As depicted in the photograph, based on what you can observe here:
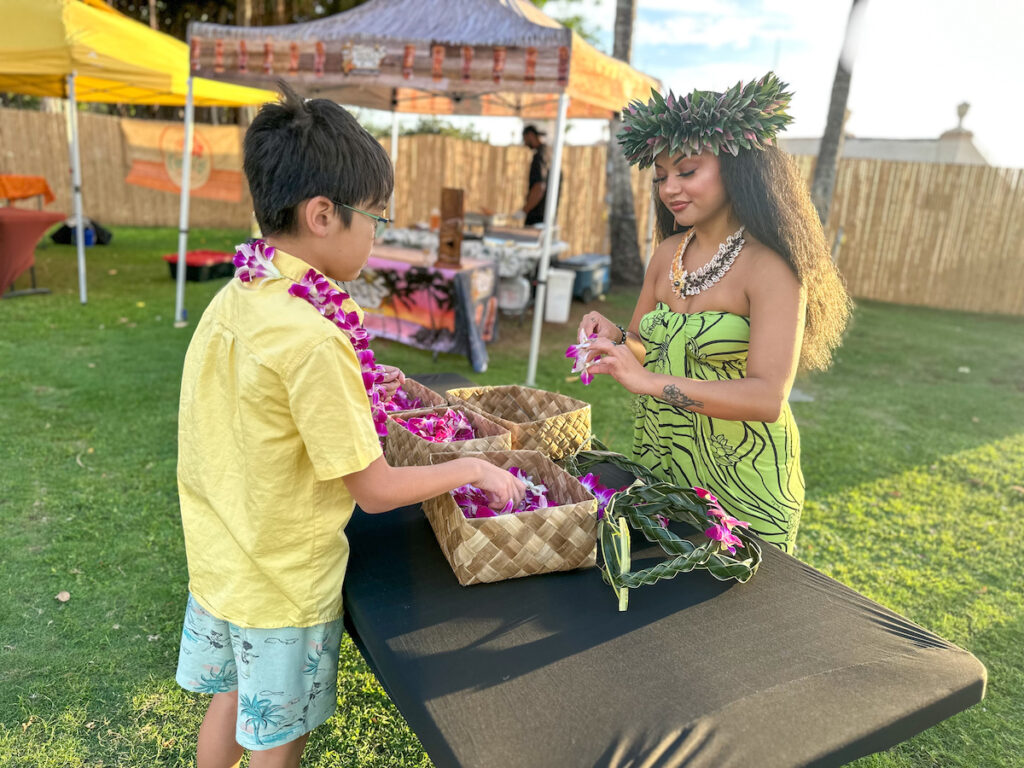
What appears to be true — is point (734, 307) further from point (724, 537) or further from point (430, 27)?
point (430, 27)

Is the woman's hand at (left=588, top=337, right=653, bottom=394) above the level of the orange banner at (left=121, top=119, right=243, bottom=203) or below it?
below

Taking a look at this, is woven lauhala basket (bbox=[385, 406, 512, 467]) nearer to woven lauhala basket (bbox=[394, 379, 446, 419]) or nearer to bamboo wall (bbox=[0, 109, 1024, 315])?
woven lauhala basket (bbox=[394, 379, 446, 419])

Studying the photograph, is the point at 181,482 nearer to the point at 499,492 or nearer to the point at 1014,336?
the point at 499,492

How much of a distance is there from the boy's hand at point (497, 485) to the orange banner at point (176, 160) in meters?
14.9

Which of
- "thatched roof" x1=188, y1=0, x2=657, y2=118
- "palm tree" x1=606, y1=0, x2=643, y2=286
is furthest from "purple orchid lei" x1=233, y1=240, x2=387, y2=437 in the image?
"palm tree" x1=606, y1=0, x2=643, y2=286

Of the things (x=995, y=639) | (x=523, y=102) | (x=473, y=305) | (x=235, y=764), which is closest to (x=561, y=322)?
(x=473, y=305)

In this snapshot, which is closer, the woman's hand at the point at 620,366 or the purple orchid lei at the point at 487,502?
the purple orchid lei at the point at 487,502

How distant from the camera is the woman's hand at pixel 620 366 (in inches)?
66.4

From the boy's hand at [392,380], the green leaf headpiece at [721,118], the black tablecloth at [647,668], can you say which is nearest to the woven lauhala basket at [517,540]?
the black tablecloth at [647,668]

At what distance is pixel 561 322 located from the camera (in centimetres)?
891

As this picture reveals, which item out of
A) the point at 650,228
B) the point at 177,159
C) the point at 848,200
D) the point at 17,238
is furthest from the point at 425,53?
the point at 177,159

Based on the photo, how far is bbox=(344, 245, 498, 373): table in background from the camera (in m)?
6.56

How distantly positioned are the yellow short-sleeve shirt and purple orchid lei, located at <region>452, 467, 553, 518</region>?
23cm

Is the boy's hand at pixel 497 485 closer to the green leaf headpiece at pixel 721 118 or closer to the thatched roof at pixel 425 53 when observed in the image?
the green leaf headpiece at pixel 721 118
